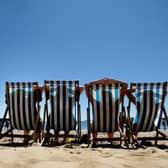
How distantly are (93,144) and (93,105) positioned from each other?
719 millimetres

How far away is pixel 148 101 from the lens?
186 inches

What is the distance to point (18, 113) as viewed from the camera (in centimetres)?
491

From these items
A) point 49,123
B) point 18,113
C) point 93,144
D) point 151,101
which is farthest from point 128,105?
point 18,113

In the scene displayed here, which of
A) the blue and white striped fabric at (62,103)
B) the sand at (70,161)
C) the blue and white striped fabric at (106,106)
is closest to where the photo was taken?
the sand at (70,161)

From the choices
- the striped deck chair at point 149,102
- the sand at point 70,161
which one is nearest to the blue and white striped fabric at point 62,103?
the striped deck chair at point 149,102

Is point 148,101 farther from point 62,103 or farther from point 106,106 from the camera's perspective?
point 62,103

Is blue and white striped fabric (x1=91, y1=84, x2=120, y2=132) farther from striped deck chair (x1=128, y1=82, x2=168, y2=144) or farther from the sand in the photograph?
the sand

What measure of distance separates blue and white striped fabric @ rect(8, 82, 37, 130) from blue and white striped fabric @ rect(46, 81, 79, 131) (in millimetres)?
372

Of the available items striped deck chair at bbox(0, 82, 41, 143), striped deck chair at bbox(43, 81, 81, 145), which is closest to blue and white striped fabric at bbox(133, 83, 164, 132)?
striped deck chair at bbox(43, 81, 81, 145)

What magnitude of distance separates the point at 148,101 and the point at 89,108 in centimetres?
110

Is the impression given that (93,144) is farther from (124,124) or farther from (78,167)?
(78,167)

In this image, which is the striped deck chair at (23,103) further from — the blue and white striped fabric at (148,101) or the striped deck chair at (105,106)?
the blue and white striped fabric at (148,101)

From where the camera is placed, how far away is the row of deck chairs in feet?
15.4

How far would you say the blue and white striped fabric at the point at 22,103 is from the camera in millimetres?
4902
